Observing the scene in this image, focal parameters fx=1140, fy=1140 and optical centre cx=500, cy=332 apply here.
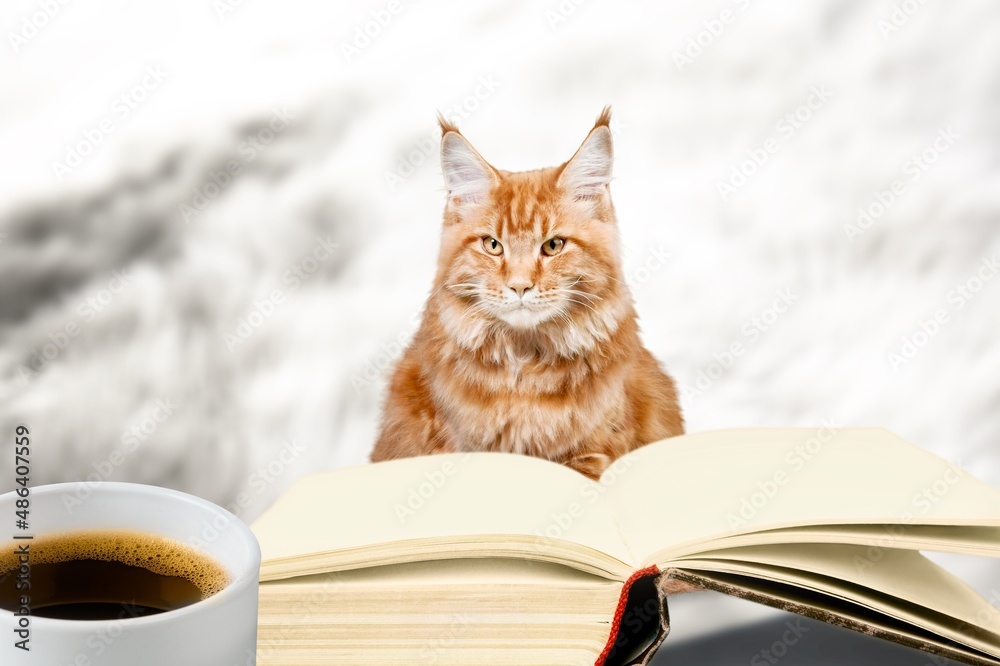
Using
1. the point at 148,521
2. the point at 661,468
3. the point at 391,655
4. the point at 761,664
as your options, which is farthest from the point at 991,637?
the point at 148,521

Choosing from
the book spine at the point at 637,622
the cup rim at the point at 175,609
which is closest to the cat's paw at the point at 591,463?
the book spine at the point at 637,622

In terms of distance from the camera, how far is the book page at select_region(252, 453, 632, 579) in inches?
47.6

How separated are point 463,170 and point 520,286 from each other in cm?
22

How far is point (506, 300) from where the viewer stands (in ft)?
5.78

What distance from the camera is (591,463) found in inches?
71.2

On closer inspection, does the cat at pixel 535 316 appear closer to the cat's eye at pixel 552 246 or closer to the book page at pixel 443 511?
the cat's eye at pixel 552 246

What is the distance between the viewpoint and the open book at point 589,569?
3.94ft

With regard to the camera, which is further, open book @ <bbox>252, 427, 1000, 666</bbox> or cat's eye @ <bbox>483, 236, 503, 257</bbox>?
cat's eye @ <bbox>483, 236, 503, 257</bbox>

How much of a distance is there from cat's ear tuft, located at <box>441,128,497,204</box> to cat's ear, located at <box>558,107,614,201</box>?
0.12 m

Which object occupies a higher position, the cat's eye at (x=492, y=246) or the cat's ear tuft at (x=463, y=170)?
the cat's ear tuft at (x=463, y=170)

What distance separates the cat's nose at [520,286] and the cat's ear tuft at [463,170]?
0.55ft

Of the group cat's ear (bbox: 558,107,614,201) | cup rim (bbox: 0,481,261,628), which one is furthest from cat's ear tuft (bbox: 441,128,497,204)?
cup rim (bbox: 0,481,261,628)

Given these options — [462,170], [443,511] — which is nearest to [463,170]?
[462,170]

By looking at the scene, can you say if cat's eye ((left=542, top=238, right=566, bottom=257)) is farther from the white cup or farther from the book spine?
the white cup
